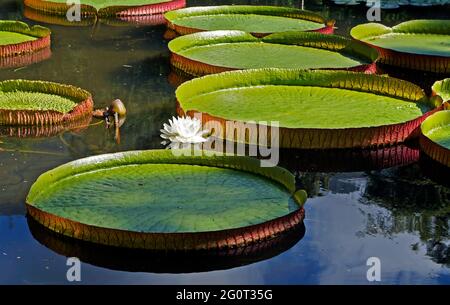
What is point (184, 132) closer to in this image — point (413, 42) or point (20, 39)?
point (20, 39)

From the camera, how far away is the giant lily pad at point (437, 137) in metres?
6.27

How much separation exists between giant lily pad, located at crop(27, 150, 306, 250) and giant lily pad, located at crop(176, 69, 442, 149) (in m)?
0.76

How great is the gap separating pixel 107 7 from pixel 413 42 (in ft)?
11.5

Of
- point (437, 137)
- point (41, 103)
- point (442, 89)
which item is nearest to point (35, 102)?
point (41, 103)

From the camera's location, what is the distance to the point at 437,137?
657 cm

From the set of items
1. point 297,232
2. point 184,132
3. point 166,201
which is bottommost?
point 297,232

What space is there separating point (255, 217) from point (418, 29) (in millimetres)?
5495

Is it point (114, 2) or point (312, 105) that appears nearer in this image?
point (312, 105)

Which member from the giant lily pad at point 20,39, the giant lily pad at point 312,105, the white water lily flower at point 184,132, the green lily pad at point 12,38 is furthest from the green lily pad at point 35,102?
the green lily pad at point 12,38

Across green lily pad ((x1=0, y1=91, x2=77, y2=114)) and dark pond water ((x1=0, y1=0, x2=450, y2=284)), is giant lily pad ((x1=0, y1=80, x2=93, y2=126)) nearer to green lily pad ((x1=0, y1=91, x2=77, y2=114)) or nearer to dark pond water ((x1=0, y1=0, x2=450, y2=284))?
green lily pad ((x1=0, y1=91, x2=77, y2=114))

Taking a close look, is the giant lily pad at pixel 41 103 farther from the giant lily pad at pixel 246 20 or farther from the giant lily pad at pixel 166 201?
the giant lily pad at pixel 246 20

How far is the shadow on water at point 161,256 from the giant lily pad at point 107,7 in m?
6.24

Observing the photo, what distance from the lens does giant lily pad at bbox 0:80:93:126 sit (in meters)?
6.89
